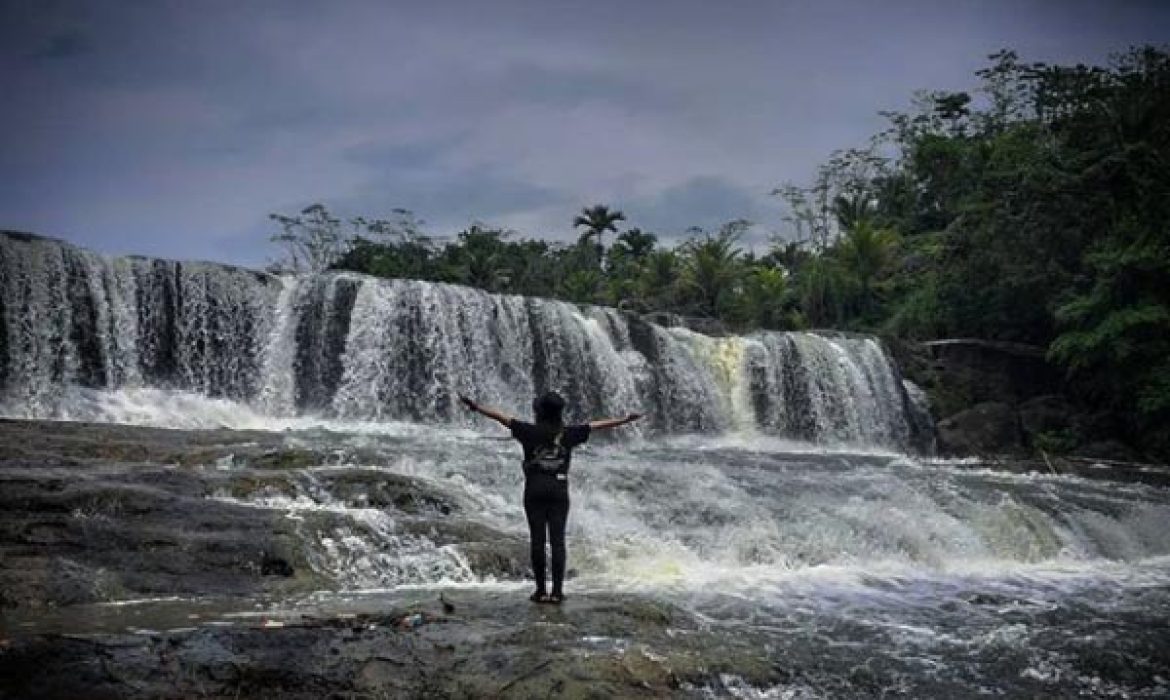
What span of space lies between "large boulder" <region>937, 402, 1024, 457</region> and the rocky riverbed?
11879 millimetres

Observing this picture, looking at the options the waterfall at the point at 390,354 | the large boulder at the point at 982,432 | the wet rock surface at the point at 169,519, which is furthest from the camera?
the large boulder at the point at 982,432

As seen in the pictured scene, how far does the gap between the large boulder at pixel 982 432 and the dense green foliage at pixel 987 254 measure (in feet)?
7.06

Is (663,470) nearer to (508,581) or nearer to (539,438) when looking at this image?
(508,581)

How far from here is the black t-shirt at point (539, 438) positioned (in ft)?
21.1

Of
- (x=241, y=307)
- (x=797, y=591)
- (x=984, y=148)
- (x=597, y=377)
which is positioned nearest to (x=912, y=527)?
(x=797, y=591)

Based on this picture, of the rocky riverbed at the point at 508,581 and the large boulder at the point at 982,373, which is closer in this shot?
the rocky riverbed at the point at 508,581

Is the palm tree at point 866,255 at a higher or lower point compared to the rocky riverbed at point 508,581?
higher

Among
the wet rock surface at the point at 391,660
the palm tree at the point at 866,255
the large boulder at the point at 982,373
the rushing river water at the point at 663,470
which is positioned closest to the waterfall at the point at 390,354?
the rushing river water at the point at 663,470

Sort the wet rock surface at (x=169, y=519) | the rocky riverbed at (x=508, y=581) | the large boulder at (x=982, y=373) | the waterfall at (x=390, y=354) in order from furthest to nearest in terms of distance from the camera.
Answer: the large boulder at (x=982, y=373), the waterfall at (x=390, y=354), the wet rock surface at (x=169, y=519), the rocky riverbed at (x=508, y=581)

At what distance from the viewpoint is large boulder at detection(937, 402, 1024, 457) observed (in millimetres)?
24922

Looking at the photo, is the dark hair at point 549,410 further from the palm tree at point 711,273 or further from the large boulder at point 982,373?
the palm tree at point 711,273

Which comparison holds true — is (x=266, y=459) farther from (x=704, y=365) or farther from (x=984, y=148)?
(x=984, y=148)

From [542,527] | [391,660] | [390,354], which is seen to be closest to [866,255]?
[390,354]

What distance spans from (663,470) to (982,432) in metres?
16.1
